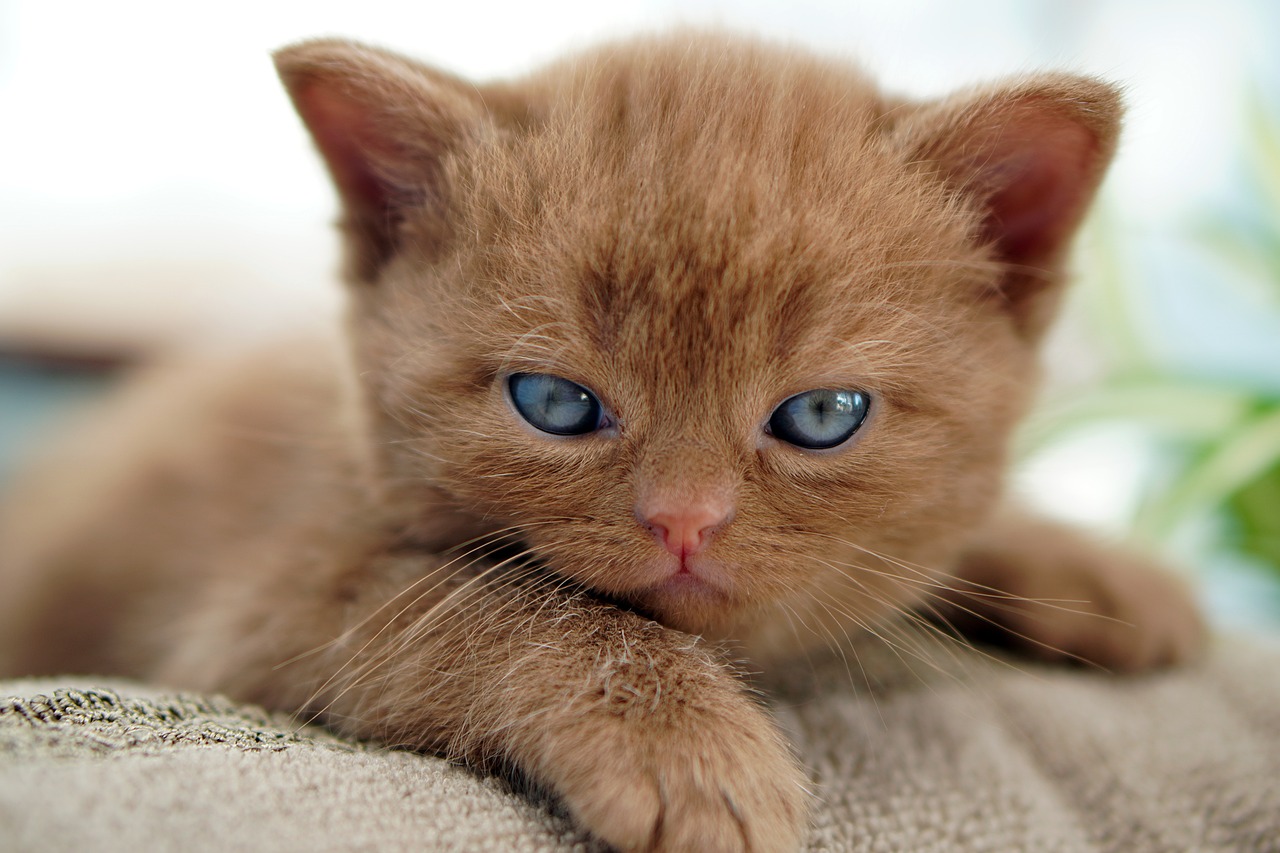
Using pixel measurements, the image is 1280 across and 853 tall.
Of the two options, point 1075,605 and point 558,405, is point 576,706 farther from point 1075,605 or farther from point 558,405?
point 1075,605

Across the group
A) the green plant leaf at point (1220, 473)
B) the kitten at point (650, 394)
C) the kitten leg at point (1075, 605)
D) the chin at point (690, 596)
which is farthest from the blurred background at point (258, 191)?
the chin at point (690, 596)

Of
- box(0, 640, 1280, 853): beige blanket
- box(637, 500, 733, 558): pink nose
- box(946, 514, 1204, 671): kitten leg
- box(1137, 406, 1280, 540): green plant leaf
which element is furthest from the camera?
box(1137, 406, 1280, 540): green plant leaf

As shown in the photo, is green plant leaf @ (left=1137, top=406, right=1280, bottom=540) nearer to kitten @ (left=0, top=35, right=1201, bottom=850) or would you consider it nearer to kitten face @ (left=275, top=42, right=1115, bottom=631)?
kitten @ (left=0, top=35, right=1201, bottom=850)

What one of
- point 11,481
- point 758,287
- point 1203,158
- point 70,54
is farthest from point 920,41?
point 11,481

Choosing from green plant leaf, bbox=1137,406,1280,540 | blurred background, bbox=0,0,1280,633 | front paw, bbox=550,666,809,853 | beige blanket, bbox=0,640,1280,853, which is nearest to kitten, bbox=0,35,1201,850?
front paw, bbox=550,666,809,853

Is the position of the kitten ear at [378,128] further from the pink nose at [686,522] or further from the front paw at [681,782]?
the front paw at [681,782]
